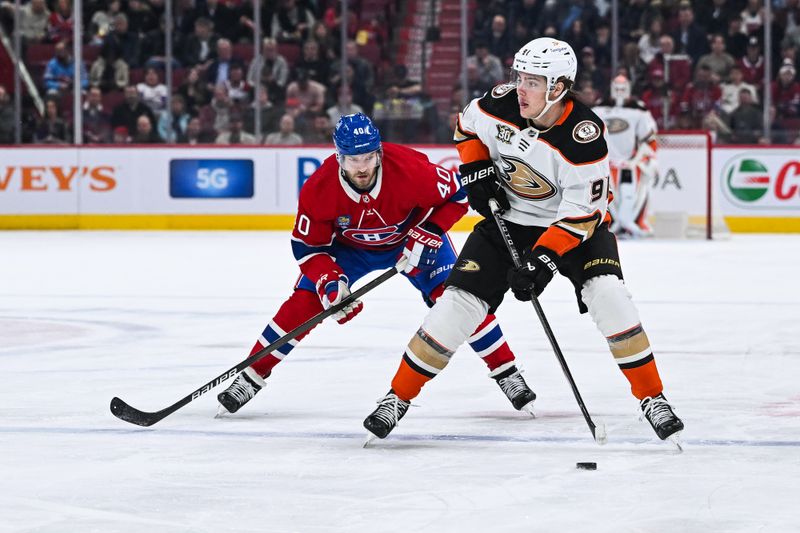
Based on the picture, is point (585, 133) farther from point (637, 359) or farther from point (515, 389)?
point (515, 389)

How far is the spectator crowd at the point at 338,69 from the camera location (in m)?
12.3

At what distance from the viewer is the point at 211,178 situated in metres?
12.7

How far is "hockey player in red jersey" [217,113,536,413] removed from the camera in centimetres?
400

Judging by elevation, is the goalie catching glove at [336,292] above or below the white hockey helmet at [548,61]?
below

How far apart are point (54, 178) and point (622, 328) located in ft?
32.3

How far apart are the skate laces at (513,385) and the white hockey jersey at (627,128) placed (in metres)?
7.92

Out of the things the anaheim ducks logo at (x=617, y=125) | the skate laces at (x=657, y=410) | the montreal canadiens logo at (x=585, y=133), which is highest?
the montreal canadiens logo at (x=585, y=133)

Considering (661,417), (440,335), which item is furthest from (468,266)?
(661,417)

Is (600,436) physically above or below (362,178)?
below

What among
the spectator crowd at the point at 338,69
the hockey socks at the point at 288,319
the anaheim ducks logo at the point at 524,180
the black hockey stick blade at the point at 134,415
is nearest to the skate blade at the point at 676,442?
the anaheim ducks logo at the point at 524,180

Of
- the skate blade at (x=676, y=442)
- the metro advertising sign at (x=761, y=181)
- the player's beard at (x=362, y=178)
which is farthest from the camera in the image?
the metro advertising sign at (x=761, y=181)

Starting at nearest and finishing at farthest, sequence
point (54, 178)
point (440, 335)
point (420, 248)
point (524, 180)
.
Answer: point (440, 335), point (524, 180), point (420, 248), point (54, 178)

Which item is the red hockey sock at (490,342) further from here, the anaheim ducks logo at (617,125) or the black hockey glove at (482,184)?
the anaheim ducks logo at (617,125)

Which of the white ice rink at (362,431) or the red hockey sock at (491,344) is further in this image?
the red hockey sock at (491,344)
